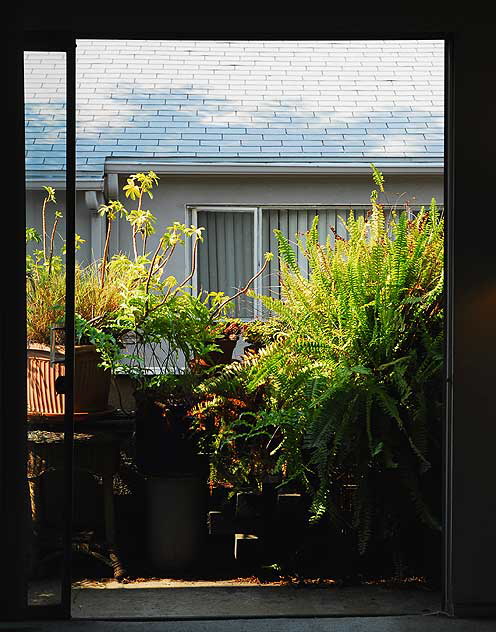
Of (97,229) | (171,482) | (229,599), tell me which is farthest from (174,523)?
(97,229)

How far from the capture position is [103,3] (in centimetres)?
353

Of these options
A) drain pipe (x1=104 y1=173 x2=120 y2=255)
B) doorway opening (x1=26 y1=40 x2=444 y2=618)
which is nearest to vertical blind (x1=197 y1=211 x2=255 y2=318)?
drain pipe (x1=104 y1=173 x2=120 y2=255)

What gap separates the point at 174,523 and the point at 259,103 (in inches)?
195

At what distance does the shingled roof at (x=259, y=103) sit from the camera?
7512 mm

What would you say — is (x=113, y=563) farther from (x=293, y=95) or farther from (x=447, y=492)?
(x=293, y=95)

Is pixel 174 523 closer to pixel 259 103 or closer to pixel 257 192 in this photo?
pixel 257 192

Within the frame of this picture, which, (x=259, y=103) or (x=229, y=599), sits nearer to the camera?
(x=229, y=599)

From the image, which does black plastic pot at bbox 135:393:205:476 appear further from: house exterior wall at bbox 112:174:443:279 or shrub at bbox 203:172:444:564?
house exterior wall at bbox 112:174:443:279

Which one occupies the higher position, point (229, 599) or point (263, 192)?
point (263, 192)

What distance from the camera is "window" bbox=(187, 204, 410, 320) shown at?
7.62 m

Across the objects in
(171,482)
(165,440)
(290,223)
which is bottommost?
(171,482)

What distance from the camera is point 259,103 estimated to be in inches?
334

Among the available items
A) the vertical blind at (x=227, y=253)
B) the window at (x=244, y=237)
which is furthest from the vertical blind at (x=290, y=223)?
the vertical blind at (x=227, y=253)

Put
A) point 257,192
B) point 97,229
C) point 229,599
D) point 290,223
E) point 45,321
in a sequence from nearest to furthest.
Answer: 1. point 45,321
2. point 229,599
3. point 97,229
4. point 257,192
5. point 290,223
